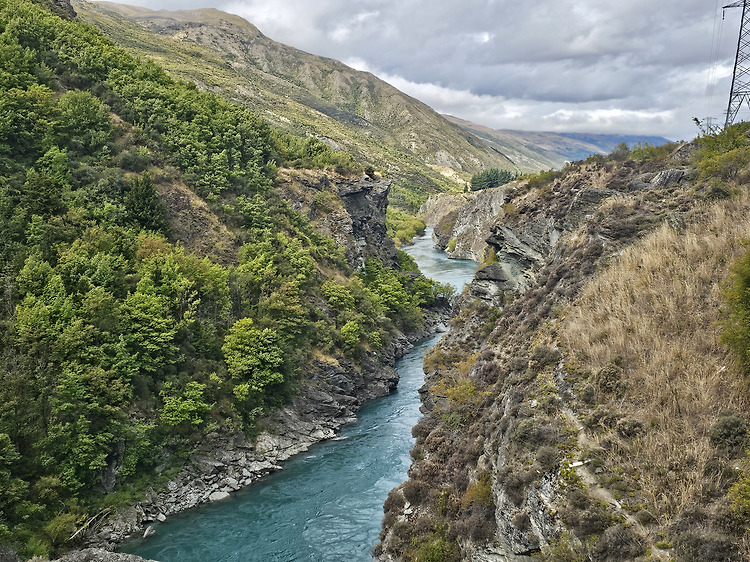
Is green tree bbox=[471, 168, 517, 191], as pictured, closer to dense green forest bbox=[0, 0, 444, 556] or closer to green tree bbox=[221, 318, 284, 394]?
dense green forest bbox=[0, 0, 444, 556]

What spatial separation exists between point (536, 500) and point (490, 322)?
90.7 feet

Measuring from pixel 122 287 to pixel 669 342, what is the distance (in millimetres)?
38580

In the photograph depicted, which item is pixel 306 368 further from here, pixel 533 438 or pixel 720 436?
pixel 720 436

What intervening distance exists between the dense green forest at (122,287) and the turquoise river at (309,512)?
568 cm

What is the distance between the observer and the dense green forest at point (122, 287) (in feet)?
103

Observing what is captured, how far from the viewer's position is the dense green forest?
3131 centimetres

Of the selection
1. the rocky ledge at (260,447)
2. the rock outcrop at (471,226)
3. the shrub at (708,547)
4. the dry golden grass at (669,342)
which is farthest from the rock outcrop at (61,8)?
the shrub at (708,547)

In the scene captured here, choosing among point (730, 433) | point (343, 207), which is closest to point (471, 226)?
point (343, 207)

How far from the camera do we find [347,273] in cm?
6638

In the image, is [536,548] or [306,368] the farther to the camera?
[306,368]

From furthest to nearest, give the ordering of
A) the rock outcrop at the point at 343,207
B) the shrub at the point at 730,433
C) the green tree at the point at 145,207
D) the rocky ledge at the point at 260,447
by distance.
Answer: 1. the rock outcrop at the point at 343,207
2. the green tree at the point at 145,207
3. the rocky ledge at the point at 260,447
4. the shrub at the point at 730,433

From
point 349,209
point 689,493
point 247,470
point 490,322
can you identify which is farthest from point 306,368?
point 689,493

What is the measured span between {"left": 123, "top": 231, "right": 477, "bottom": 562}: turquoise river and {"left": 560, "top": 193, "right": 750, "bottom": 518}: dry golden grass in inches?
739

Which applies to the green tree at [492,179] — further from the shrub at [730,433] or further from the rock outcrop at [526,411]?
the shrub at [730,433]
